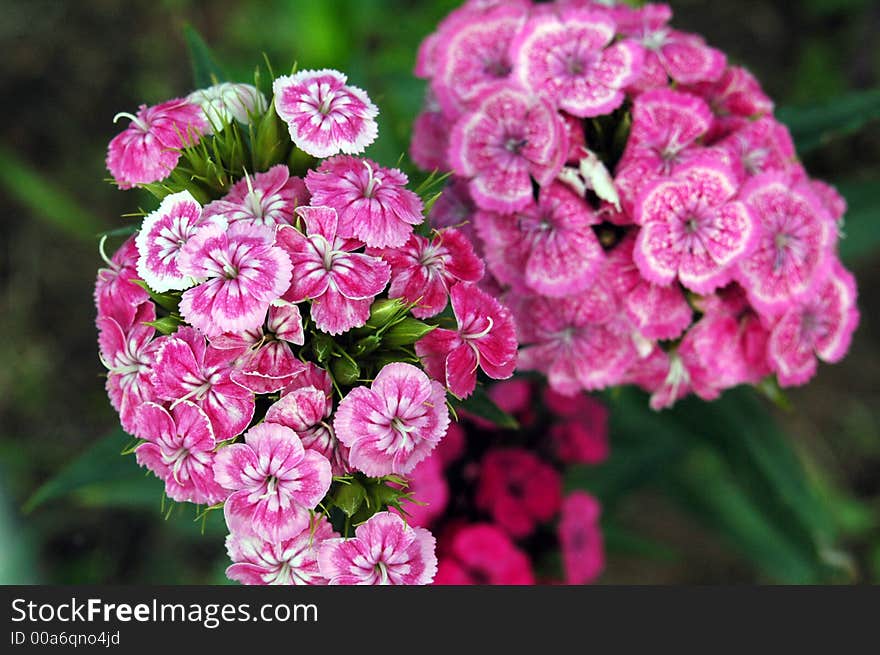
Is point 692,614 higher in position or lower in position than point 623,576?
lower

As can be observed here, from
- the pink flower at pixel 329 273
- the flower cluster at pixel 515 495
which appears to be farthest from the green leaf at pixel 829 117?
the pink flower at pixel 329 273

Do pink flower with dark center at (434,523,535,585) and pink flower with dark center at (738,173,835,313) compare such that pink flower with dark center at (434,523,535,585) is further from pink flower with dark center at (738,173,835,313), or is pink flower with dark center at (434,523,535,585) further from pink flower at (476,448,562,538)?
pink flower with dark center at (738,173,835,313)

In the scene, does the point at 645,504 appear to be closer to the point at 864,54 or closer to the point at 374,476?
the point at 864,54

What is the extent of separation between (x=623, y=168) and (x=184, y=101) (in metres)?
0.90

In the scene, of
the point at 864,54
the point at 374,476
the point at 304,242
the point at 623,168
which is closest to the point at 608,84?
the point at 623,168

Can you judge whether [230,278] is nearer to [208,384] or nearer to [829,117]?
[208,384]

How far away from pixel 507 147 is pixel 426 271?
1.50 feet

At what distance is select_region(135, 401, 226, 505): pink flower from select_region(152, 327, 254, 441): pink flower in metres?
0.02

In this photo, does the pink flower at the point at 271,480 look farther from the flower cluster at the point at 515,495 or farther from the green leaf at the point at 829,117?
the green leaf at the point at 829,117

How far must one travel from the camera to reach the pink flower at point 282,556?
4.42ft

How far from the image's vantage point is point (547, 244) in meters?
1.66

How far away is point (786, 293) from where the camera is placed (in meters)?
1.66

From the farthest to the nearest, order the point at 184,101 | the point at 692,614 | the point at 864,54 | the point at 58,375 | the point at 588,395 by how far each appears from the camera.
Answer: the point at 58,375 < the point at 864,54 < the point at 588,395 < the point at 692,614 < the point at 184,101

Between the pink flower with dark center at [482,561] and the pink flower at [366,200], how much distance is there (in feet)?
3.19
